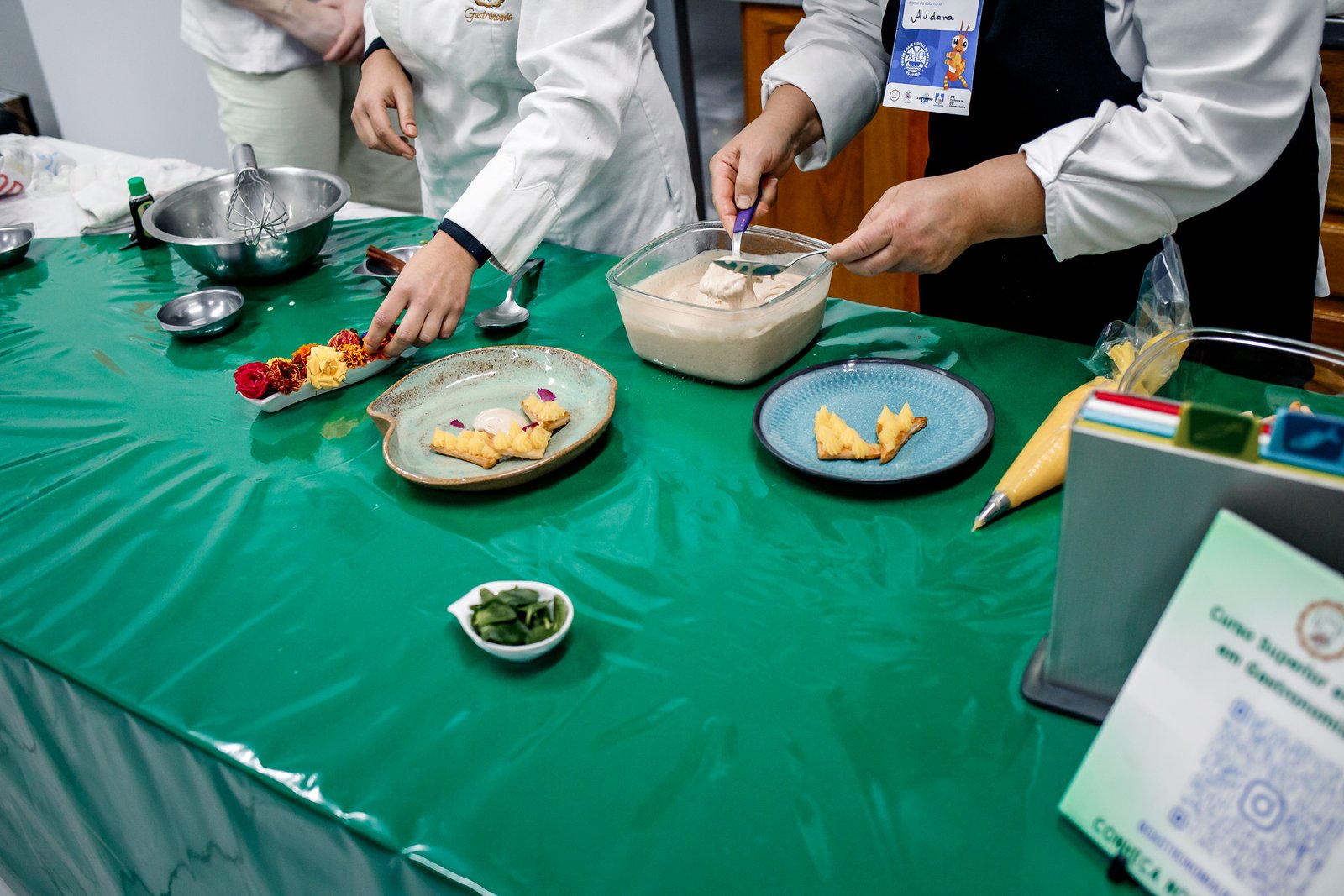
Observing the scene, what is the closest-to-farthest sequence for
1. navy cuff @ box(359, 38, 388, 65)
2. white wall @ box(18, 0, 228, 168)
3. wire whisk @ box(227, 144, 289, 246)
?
wire whisk @ box(227, 144, 289, 246)
navy cuff @ box(359, 38, 388, 65)
white wall @ box(18, 0, 228, 168)

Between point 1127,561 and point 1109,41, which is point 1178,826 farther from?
point 1109,41

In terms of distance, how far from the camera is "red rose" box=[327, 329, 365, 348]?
1.40m

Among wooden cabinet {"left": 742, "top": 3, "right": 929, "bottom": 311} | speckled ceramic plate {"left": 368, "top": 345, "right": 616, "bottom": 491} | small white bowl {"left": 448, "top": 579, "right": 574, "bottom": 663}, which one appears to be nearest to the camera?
small white bowl {"left": 448, "top": 579, "right": 574, "bottom": 663}

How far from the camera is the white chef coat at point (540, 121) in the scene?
148 cm

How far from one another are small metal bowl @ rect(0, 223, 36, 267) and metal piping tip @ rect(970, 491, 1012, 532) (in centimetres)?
189

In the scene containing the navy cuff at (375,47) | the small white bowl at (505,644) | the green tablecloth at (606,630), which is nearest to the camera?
the green tablecloth at (606,630)

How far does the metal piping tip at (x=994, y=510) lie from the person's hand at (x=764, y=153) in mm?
573

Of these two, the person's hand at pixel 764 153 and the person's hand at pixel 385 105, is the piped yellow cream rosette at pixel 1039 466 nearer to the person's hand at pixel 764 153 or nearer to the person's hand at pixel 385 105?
the person's hand at pixel 764 153

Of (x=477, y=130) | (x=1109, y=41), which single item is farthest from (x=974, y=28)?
(x=477, y=130)

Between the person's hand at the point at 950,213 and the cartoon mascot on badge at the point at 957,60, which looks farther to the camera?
the cartoon mascot on badge at the point at 957,60

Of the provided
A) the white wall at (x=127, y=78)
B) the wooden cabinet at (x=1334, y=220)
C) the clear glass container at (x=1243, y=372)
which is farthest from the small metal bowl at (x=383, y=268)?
the white wall at (x=127, y=78)

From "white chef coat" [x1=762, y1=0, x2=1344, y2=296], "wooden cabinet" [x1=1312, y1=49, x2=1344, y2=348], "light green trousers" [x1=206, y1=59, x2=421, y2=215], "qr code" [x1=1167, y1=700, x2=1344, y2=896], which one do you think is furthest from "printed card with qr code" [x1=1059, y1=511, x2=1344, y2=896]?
"light green trousers" [x1=206, y1=59, x2=421, y2=215]

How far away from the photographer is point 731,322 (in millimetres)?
1236

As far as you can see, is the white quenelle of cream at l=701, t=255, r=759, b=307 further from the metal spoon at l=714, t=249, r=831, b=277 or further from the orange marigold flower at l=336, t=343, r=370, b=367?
the orange marigold flower at l=336, t=343, r=370, b=367
